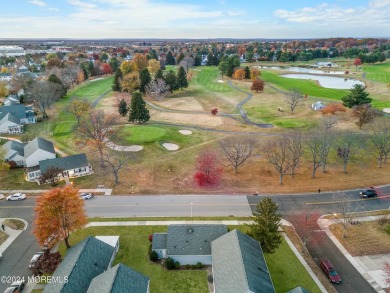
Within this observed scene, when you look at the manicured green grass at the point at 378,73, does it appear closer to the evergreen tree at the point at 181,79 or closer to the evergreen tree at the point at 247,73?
the evergreen tree at the point at 247,73

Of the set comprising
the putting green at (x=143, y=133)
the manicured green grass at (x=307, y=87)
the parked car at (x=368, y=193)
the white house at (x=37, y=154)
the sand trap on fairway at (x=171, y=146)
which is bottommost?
the manicured green grass at (x=307, y=87)

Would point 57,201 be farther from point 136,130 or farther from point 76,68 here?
point 76,68

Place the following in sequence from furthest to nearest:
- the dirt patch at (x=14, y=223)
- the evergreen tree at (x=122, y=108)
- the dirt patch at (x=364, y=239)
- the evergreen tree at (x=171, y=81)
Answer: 1. the evergreen tree at (x=171, y=81)
2. the evergreen tree at (x=122, y=108)
3. the dirt patch at (x=14, y=223)
4. the dirt patch at (x=364, y=239)

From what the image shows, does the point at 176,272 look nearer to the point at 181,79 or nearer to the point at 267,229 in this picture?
the point at 267,229

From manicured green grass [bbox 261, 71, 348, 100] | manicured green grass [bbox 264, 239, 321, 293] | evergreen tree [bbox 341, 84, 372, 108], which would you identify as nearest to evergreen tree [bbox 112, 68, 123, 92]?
manicured green grass [bbox 261, 71, 348, 100]

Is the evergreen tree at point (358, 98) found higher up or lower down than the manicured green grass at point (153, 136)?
higher up

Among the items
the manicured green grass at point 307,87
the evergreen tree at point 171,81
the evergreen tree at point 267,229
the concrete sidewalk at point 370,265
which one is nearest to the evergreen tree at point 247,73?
the manicured green grass at point 307,87
